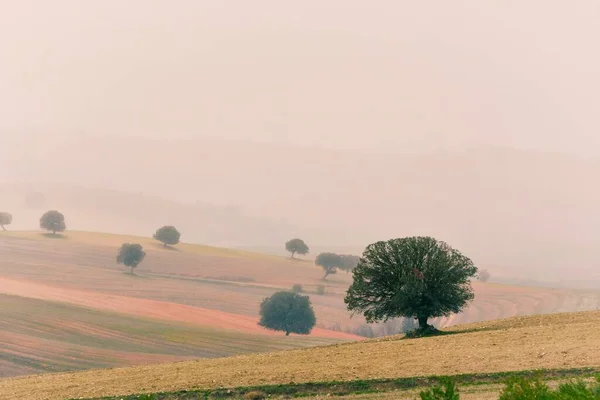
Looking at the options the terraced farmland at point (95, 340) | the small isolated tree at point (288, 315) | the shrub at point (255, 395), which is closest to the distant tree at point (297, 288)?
the small isolated tree at point (288, 315)

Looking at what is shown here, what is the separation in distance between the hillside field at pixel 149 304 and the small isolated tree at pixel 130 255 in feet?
6.30

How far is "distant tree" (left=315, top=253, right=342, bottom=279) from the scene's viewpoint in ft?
639

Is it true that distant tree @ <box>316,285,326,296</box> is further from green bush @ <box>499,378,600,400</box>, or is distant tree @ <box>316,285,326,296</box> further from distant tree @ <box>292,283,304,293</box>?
green bush @ <box>499,378,600,400</box>

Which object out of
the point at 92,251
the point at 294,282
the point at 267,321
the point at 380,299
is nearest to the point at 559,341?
the point at 380,299

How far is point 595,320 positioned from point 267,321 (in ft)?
301

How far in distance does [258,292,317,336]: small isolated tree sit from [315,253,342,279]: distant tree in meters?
55.1

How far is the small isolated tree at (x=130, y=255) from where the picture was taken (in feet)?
567

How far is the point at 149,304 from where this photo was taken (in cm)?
14175

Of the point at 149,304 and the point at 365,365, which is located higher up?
the point at 365,365

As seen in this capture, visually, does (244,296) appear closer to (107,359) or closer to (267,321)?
(267,321)

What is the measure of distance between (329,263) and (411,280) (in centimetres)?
14392

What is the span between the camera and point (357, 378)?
34188 millimetres

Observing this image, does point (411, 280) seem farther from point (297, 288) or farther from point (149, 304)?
point (297, 288)

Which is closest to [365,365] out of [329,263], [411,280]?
[411,280]
